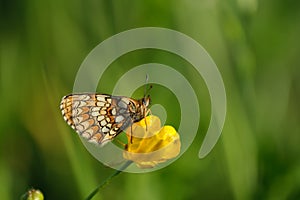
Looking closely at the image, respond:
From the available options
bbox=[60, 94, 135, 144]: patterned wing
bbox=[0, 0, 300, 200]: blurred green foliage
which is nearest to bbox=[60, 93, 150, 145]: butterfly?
bbox=[60, 94, 135, 144]: patterned wing

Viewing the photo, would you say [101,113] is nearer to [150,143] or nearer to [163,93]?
[150,143]

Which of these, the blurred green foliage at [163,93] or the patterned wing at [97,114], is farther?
the blurred green foliage at [163,93]

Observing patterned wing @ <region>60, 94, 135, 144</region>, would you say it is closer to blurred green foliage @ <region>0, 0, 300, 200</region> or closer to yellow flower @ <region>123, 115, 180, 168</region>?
yellow flower @ <region>123, 115, 180, 168</region>

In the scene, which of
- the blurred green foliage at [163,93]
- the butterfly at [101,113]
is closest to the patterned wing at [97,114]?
the butterfly at [101,113]

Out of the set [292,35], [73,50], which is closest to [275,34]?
[292,35]

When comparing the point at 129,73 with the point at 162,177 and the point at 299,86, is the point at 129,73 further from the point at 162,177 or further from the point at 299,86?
the point at 299,86

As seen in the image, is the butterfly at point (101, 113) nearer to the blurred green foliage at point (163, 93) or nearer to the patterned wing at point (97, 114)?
the patterned wing at point (97, 114)
